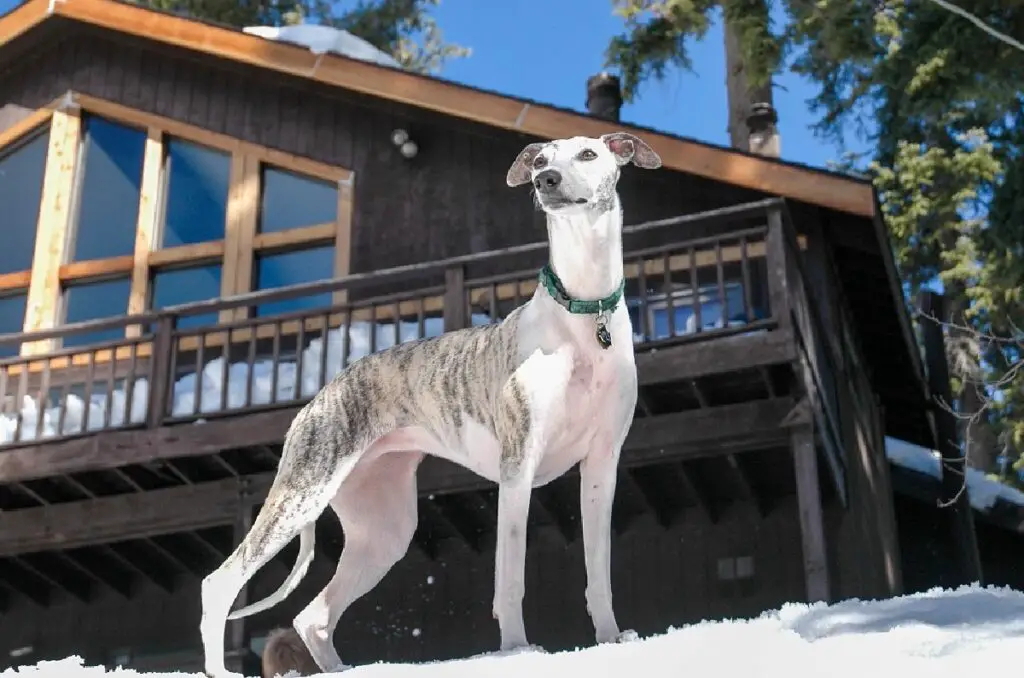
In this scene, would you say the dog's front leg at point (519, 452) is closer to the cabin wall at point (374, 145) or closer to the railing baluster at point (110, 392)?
the railing baluster at point (110, 392)

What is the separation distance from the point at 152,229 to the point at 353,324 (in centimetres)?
283

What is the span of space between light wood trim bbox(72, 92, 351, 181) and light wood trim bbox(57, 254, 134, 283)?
4.81 feet

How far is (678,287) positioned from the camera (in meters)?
12.4

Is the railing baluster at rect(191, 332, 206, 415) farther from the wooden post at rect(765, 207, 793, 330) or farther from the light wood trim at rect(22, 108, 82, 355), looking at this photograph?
the wooden post at rect(765, 207, 793, 330)

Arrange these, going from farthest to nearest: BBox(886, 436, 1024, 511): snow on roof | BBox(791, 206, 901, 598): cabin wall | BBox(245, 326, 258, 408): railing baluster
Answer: BBox(886, 436, 1024, 511): snow on roof → BBox(791, 206, 901, 598): cabin wall → BBox(245, 326, 258, 408): railing baluster

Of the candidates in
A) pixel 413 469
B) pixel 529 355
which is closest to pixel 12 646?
pixel 413 469

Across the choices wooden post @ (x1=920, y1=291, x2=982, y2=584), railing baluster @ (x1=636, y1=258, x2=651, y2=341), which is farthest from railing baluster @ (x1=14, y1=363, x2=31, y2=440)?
wooden post @ (x1=920, y1=291, x2=982, y2=584)

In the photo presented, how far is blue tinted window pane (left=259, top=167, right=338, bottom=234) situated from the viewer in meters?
14.3

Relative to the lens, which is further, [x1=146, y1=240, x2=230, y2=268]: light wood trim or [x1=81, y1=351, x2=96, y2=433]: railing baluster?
[x1=146, y1=240, x2=230, y2=268]: light wood trim

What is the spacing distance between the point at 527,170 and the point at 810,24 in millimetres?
8984

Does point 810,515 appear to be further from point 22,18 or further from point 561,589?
point 22,18

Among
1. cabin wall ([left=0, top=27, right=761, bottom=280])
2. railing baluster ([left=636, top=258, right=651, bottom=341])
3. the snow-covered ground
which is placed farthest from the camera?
cabin wall ([left=0, top=27, right=761, bottom=280])

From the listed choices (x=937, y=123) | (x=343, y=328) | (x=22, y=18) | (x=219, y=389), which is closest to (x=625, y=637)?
(x=343, y=328)

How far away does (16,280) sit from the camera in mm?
14719
